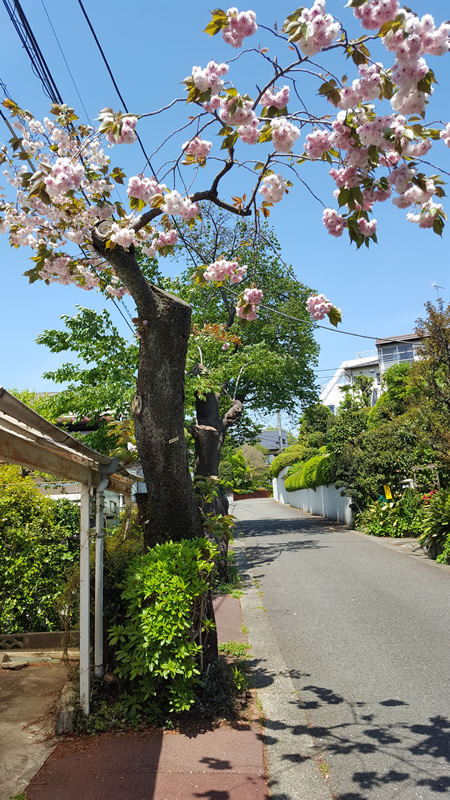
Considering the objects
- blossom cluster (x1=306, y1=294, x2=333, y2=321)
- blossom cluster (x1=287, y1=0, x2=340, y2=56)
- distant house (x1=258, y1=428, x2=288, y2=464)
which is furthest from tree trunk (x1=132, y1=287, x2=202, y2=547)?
distant house (x1=258, y1=428, x2=288, y2=464)

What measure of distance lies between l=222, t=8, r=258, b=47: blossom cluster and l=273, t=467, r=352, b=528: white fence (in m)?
18.8

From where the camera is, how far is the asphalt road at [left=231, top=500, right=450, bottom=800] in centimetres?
404

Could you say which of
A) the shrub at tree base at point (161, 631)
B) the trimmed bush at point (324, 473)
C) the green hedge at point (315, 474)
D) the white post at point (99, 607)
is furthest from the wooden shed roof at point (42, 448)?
the trimmed bush at point (324, 473)

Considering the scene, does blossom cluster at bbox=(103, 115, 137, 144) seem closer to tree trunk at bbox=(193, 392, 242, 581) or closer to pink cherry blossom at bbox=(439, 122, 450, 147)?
pink cherry blossom at bbox=(439, 122, 450, 147)

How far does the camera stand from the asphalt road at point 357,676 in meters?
4.04

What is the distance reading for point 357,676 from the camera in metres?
5.99

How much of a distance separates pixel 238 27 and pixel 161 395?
289 cm

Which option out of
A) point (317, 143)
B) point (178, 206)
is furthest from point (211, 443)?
Answer: point (317, 143)

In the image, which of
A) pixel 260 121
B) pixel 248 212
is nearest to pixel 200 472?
pixel 248 212

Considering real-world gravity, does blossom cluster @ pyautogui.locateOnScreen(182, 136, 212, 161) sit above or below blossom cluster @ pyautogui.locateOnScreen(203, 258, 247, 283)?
above

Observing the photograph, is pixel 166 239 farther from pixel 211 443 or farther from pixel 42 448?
pixel 211 443

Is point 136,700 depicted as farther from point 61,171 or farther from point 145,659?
point 61,171

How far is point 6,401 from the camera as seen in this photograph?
316 cm

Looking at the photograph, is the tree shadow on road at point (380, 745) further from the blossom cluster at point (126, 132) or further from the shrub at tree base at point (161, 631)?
the blossom cluster at point (126, 132)
